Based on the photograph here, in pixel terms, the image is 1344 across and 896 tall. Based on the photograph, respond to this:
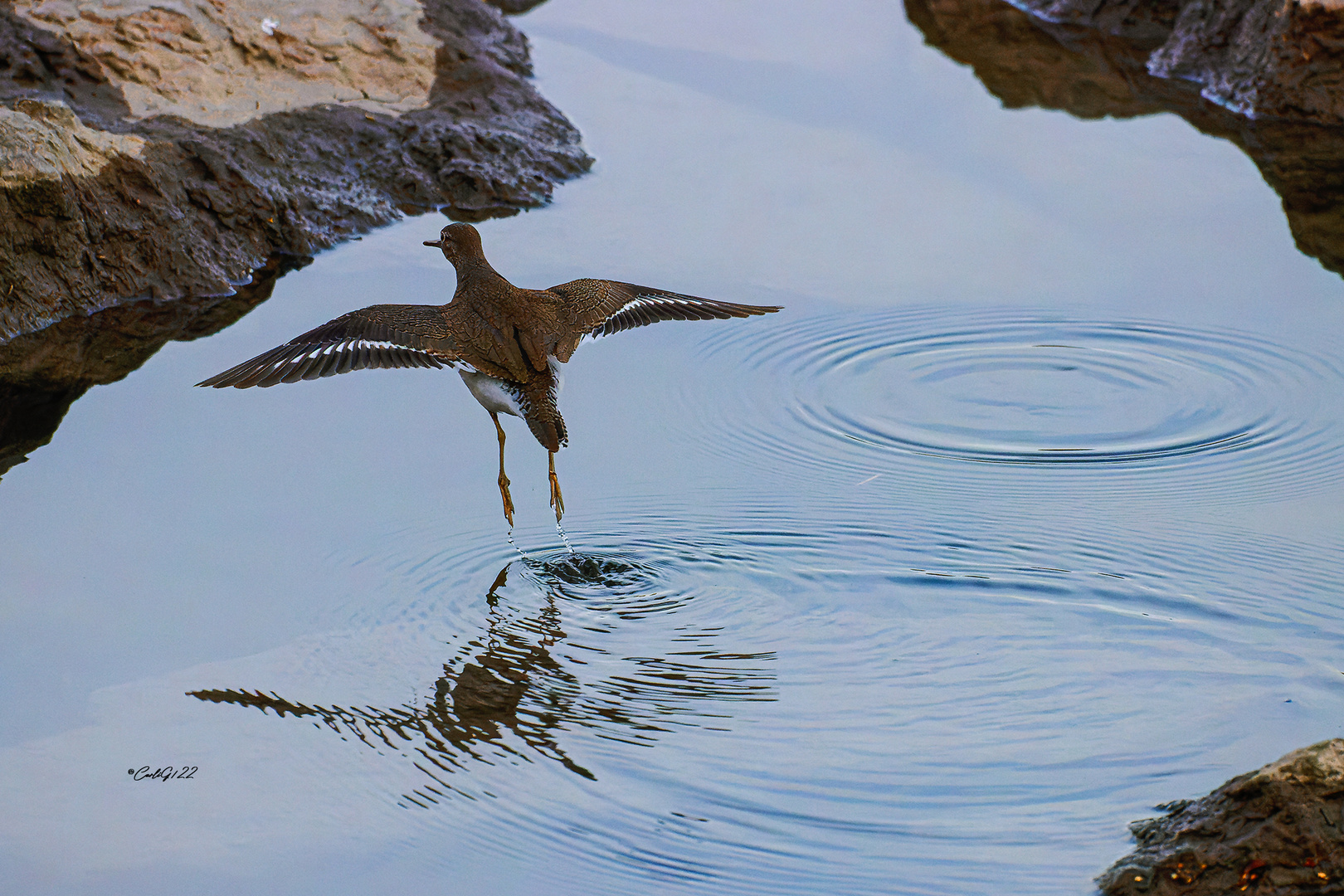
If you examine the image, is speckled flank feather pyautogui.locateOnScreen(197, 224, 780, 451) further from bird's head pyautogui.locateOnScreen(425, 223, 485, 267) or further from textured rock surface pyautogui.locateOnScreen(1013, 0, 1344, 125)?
textured rock surface pyautogui.locateOnScreen(1013, 0, 1344, 125)

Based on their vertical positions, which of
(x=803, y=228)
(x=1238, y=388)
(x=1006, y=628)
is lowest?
(x=1006, y=628)

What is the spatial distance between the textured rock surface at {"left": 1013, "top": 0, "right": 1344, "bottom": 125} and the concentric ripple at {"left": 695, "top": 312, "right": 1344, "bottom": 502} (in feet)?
13.0

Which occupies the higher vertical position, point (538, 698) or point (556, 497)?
point (556, 497)

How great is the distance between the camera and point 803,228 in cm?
779

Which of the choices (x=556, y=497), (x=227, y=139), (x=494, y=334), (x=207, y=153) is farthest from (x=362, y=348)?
(x=227, y=139)

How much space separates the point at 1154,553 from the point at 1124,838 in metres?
1.60

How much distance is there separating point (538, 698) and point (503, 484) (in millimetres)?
1291

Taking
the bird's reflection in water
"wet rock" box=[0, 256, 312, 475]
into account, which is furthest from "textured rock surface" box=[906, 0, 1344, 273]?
"wet rock" box=[0, 256, 312, 475]

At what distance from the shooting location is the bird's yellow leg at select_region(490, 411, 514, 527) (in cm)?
527

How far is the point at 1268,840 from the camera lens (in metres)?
3.10

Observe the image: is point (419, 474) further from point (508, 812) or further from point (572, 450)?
point (508, 812)

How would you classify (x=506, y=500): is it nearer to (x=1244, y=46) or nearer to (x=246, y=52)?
(x=246, y=52)

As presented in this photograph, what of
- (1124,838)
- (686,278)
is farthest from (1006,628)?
(686,278)

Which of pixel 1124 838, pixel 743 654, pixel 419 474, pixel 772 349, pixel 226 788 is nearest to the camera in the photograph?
pixel 1124 838
